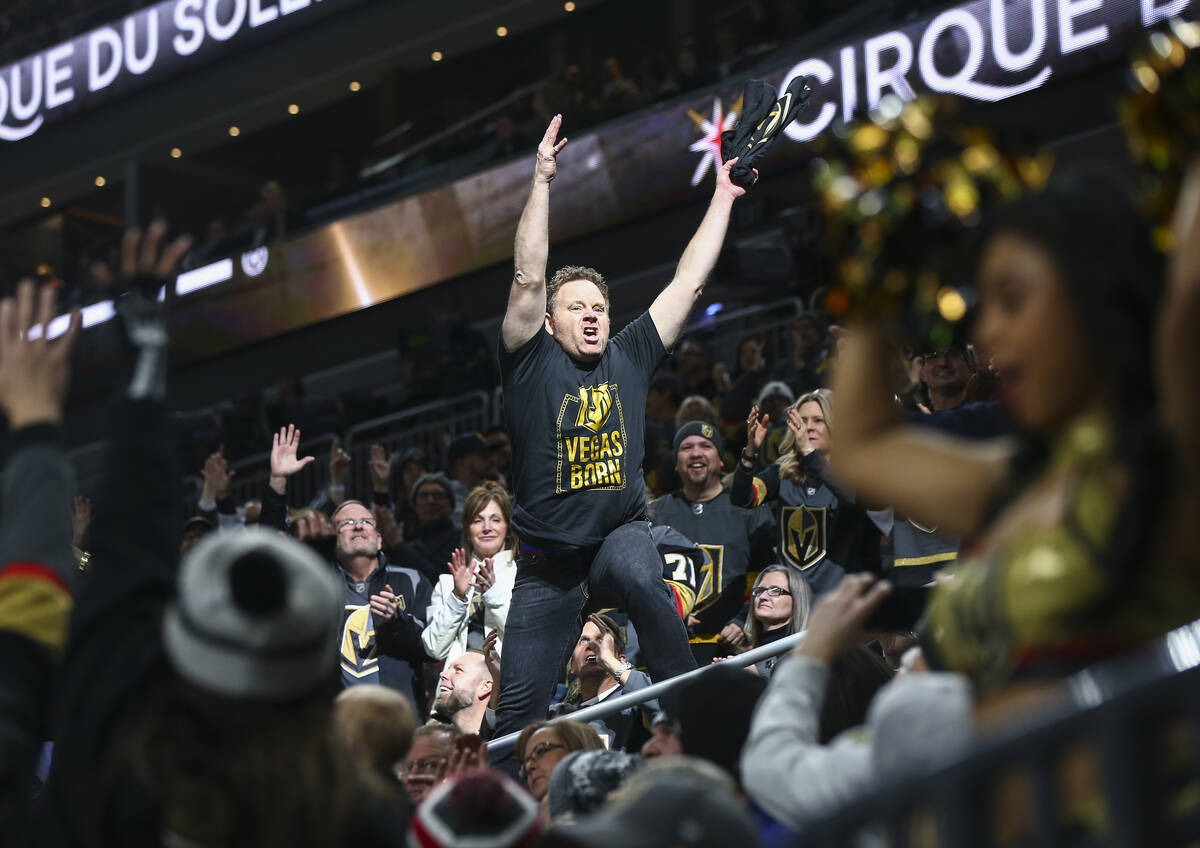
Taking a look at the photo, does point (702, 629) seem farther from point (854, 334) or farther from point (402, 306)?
point (402, 306)

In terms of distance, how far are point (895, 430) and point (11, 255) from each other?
71.4 feet

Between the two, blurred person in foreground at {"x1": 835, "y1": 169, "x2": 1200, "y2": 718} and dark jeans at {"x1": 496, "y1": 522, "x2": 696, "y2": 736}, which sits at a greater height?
dark jeans at {"x1": 496, "y1": 522, "x2": 696, "y2": 736}

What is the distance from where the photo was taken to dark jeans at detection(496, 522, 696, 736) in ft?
17.0

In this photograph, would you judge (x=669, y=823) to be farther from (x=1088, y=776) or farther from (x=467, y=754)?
(x=467, y=754)

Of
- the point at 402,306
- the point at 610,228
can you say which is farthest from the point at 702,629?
the point at 402,306

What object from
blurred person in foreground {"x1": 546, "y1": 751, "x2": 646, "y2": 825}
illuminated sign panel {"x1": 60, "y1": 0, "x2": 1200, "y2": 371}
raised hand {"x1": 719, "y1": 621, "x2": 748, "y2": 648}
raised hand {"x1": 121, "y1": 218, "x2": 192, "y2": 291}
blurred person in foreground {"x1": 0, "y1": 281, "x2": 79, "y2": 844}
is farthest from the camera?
illuminated sign panel {"x1": 60, "y1": 0, "x2": 1200, "y2": 371}

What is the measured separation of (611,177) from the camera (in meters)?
14.9

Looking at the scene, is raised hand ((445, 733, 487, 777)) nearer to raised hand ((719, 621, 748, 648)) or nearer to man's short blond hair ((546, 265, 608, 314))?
man's short blond hair ((546, 265, 608, 314))

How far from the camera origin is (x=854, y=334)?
2.12m

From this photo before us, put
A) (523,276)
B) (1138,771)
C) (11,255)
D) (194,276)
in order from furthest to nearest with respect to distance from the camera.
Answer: (11,255), (194,276), (523,276), (1138,771)

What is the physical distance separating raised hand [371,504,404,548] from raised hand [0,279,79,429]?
629 cm

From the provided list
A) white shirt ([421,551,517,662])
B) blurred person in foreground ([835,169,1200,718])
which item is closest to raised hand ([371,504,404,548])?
white shirt ([421,551,517,662])

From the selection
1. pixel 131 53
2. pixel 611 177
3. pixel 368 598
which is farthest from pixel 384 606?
pixel 131 53

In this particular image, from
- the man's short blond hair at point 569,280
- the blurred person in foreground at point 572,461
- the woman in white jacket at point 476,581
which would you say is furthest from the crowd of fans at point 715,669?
the woman in white jacket at point 476,581
